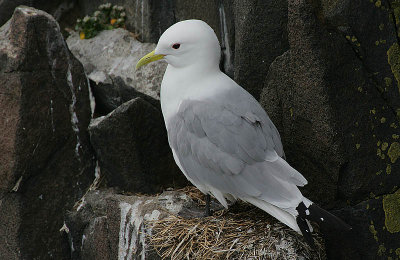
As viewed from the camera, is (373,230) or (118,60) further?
(118,60)

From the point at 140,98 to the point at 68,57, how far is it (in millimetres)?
709

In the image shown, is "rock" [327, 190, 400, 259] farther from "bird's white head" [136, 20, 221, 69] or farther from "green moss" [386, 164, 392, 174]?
"bird's white head" [136, 20, 221, 69]

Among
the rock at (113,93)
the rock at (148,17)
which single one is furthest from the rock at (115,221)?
the rock at (148,17)

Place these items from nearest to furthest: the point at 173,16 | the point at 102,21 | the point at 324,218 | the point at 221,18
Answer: the point at 324,218 < the point at 221,18 < the point at 173,16 < the point at 102,21

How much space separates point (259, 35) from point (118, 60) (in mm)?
1589

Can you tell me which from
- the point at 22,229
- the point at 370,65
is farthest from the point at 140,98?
the point at 370,65

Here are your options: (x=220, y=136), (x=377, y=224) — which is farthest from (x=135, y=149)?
(x=377, y=224)

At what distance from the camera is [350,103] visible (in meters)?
3.60

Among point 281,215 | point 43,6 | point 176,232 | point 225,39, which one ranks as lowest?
point 176,232

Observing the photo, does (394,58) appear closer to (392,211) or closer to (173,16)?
(392,211)

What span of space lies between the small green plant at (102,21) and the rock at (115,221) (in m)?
1.54

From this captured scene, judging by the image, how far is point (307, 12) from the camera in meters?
3.55

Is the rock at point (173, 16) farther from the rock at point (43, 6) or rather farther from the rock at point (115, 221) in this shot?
the rock at point (115, 221)

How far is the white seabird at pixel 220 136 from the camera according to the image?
11.4 ft
